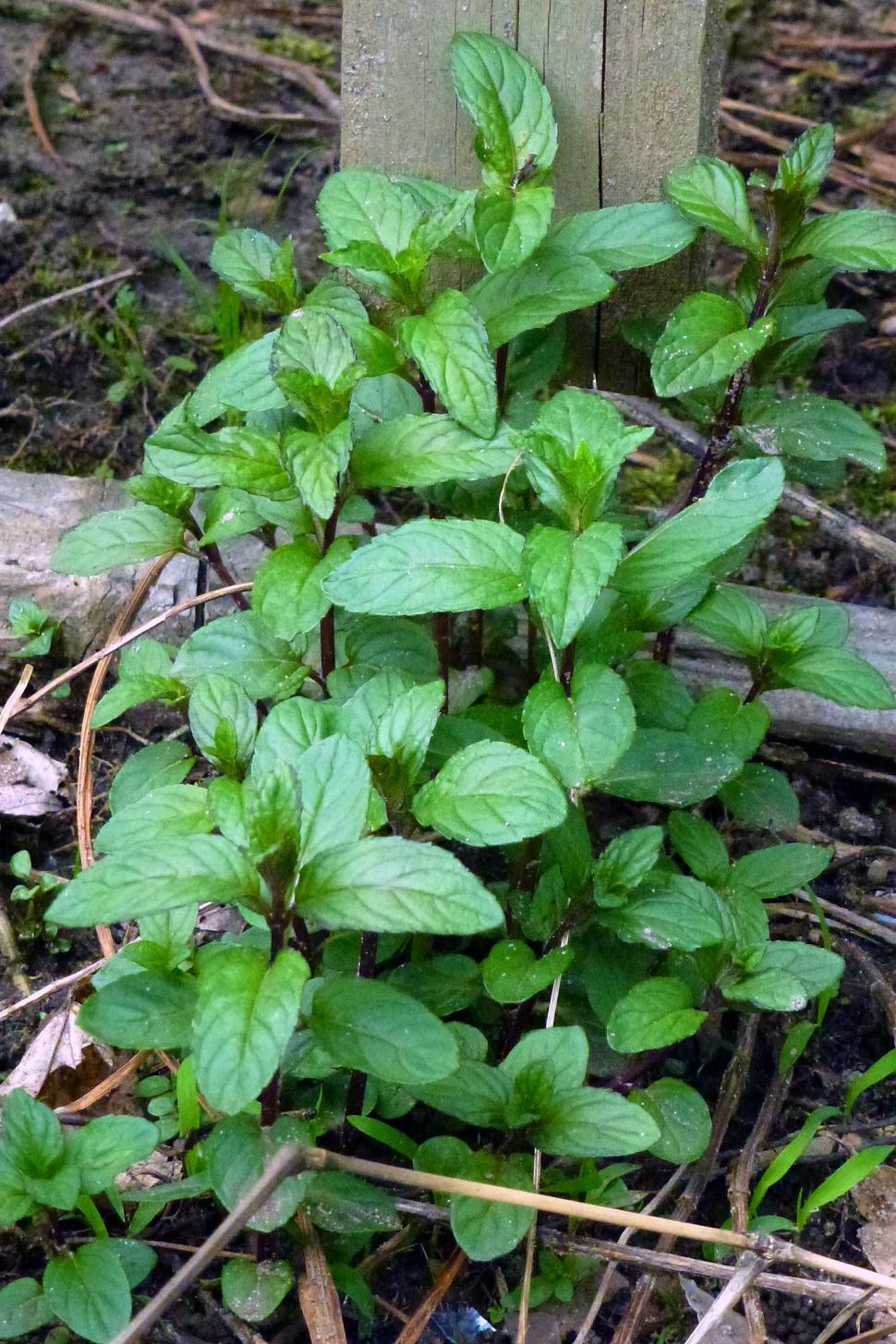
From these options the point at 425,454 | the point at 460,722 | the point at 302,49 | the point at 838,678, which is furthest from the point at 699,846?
the point at 302,49

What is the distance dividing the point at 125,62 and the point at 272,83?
0.45 metres

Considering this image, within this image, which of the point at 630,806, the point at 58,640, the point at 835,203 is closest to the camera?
the point at 630,806

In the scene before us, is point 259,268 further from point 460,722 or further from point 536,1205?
point 536,1205

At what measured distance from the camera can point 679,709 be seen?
6.20 ft

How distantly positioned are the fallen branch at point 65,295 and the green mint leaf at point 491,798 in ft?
6.89

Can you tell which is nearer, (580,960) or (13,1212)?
(13,1212)

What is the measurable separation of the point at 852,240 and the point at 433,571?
2.67ft

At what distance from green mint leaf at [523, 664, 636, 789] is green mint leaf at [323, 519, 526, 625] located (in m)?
0.15

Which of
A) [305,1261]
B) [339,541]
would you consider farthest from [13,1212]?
[339,541]

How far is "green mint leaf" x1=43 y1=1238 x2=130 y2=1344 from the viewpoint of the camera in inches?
57.5

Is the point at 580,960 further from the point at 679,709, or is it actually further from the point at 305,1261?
the point at 305,1261

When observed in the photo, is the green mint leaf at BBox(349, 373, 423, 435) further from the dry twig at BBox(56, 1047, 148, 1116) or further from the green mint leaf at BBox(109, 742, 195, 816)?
the dry twig at BBox(56, 1047, 148, 1116)

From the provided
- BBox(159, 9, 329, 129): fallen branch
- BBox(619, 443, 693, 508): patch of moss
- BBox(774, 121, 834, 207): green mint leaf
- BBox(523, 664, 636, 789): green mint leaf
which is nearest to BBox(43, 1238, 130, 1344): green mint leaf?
BBox(523, 664, 636, 789): green mint leaf

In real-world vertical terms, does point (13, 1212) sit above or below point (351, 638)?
below
